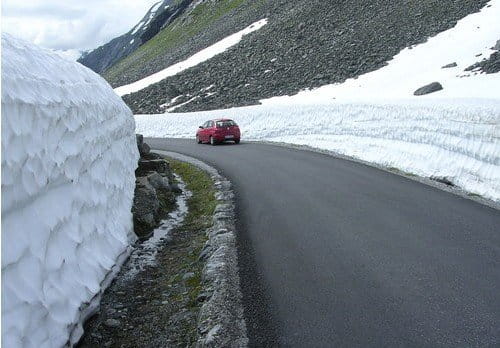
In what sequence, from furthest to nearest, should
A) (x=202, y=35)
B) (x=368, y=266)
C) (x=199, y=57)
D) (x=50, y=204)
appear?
(x=202, y=35)
(x=199, y=57)
(x=368, y=266)
(x=50, y=204)

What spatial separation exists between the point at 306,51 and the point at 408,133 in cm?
3222

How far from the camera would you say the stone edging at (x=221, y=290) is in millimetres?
4898

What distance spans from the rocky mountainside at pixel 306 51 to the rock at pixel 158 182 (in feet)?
85.8

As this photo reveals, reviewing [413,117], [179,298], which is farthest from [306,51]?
[179,298]

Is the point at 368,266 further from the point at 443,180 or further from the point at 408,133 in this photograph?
the point at 408,133

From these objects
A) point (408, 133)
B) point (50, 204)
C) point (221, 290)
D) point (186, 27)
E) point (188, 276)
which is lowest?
point (408, 133)

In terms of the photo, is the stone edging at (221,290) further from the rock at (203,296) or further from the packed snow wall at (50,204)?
the packed snow wall at (50,204)

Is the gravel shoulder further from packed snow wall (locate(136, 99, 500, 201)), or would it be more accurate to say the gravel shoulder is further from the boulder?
packed snow wall (locate(136, 99, 500, 201))

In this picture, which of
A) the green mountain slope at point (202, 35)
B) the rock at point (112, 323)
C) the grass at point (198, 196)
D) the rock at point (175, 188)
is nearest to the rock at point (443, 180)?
the grass at point (198, 196)

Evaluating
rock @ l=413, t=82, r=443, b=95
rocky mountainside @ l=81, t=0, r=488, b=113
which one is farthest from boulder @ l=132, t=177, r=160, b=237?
rocky mountainside @ l=81, t=0, r=488, b=113

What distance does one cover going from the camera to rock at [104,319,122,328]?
5508 millimetres

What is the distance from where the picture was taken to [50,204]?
201 inches

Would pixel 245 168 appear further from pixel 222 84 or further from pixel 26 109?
pixel 222 84

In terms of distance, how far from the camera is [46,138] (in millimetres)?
5293
